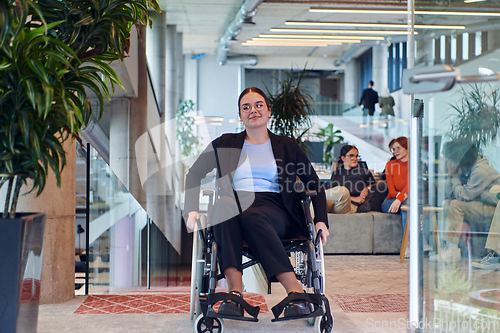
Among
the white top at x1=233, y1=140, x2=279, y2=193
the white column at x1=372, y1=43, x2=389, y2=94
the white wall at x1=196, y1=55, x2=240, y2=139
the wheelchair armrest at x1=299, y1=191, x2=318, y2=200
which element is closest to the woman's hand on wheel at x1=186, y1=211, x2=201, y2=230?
the white top at x1=233, y1=140, x2=279, y2=193

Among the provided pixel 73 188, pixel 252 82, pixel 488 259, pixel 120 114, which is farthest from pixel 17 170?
pixel 252 82

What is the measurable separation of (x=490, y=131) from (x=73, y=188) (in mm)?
2175

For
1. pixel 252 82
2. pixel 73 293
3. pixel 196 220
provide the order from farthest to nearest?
pixel 252 82 < pixel 73 293 < pixel 196 220

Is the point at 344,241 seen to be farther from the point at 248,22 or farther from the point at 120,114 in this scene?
the point at 248,22

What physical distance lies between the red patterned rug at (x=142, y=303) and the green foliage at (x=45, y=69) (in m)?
1.03

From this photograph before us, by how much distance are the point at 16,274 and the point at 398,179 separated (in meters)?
3.75

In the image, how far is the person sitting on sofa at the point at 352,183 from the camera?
468 cm

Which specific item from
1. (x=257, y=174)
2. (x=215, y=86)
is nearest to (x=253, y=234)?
(x=257, y=174)

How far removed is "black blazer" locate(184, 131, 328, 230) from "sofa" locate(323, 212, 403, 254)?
2277mm

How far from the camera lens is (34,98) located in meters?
1.33

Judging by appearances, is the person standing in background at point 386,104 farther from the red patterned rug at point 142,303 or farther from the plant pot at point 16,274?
the plant pot at point 16,274

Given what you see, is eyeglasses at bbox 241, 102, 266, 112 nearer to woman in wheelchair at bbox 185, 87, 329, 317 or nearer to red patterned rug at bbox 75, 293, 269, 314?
woman in wheelchair at bbox 185, 87, 329, 317

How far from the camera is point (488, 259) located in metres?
1.68

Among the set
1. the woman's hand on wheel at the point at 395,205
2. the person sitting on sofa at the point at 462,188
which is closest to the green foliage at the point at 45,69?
the person sitting on sofa at the point at 462,188
